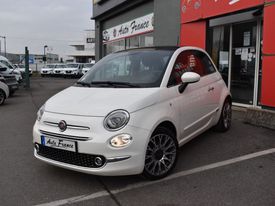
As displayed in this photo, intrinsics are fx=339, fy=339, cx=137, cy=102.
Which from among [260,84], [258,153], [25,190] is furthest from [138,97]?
[260,84]

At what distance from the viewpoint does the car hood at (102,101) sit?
13.0 ft

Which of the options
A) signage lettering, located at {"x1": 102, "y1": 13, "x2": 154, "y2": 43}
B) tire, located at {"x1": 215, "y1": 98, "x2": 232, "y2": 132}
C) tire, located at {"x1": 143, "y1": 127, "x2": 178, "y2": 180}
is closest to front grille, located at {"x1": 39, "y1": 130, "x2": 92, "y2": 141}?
tire, located at {"x1": 143, "y1": 127, "x2": 178, "y2": 180}

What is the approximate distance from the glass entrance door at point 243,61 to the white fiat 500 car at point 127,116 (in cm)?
445

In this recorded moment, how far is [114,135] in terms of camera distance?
3787 millimetres

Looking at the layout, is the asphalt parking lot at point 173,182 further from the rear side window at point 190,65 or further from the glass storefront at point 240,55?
the glass storefront at point 240,55

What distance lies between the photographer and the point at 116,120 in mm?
3871

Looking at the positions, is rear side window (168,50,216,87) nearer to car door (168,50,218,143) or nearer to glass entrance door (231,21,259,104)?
car door (168,50,218,143)

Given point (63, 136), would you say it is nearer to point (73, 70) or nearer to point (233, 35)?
point (233, 35)

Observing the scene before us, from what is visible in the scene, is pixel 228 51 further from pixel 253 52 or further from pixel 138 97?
pixel 138 97

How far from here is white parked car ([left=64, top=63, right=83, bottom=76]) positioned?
36.4 meters

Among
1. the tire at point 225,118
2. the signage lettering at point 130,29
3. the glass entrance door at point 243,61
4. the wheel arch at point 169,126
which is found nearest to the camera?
the wheel arch at point 169,126

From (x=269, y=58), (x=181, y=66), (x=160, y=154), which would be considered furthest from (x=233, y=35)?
(x=160, y=154)

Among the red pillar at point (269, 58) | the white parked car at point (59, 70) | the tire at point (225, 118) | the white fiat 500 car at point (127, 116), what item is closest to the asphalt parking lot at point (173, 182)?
the white fiat 500 car at point (127, 116)

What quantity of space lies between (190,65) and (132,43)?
12465 millimetres
